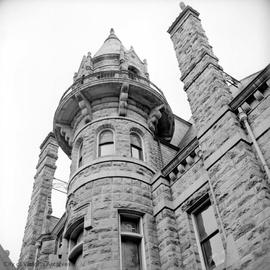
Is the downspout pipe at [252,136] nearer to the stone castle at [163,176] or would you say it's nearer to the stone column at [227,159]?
the stone castle at [163,176]

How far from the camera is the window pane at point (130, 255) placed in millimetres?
11111

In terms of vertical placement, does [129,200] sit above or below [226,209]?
above

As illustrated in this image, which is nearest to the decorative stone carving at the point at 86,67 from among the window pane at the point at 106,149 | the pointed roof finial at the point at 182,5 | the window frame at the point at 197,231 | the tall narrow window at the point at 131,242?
the window pane at the point at 106,149

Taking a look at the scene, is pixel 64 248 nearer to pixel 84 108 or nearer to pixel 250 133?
pixel 84 108

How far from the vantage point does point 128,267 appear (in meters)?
11.0

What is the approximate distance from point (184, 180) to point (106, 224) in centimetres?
284

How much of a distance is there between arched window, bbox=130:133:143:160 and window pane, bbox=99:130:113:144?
837mm

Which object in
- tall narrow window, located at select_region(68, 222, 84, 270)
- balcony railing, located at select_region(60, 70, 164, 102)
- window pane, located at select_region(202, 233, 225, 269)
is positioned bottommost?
window pane, located at select_region(202, 233, 225, 269)

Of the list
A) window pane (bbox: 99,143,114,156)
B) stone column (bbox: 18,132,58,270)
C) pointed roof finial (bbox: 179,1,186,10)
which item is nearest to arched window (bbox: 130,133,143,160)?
window pane (bbox: 99,143,114,156)

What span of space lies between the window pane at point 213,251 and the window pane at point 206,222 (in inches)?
10.2

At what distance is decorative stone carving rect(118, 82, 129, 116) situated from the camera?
51.6 ft

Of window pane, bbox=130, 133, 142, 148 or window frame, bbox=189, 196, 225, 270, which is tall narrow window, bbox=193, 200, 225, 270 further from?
window pane, bbox=130, 133, 142, 148

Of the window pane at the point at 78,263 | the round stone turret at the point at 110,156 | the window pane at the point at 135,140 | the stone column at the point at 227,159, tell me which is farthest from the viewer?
the window pane at the point at 135,140

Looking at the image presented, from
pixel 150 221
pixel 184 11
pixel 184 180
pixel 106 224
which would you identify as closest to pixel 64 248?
pixel 106 224
